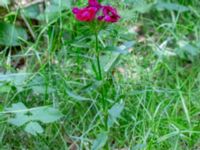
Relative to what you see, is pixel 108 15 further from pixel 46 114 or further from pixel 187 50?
pixel 187 50

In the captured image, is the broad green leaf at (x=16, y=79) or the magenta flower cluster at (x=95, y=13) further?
the broad green leaf at (x=16, y=79)

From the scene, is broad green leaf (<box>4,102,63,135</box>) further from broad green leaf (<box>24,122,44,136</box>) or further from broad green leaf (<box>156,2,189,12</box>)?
broad green leaf (<box>156,2,189,12</box>)

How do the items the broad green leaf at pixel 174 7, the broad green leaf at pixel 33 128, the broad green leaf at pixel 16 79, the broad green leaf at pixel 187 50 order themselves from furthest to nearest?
the broad green leaf at pixel 174 7 → the broad green leaf at pixel 187 50 → the broad green leaf at pixel 16 79 → the broad green leaf at pixel 33 128

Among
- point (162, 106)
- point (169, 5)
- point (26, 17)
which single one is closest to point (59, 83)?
point (162, 106)

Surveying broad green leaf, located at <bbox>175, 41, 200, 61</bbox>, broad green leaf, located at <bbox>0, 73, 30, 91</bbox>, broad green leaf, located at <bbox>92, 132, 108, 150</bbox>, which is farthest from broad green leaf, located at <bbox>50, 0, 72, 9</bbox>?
broad green leaf, located at <bbox>92, 132, 108, 150</bbox>

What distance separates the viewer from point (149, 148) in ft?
6.19

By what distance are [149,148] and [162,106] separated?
0.28 m

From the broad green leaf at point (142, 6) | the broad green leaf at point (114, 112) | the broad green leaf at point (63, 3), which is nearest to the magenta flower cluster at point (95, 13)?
the broad green leaf at point (114, 112)

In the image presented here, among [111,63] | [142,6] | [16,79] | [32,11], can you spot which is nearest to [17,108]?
[16,79]

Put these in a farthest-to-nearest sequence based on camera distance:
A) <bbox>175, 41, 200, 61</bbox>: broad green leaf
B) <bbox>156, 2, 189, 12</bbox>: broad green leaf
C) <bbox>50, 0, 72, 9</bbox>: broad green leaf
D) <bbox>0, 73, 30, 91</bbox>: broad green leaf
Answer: <bbox>156, 2, 189, 12</bbox>: broad green leaf, <bbox>175, 41, 200, 61</bbox>: broad green leaf, <bbox>50, 0, 72, 9</bbox>: broad green leaf, <bbox>0, 73, 30, 91</bbox>: broad green leaf

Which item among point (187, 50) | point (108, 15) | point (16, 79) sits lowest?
point (187, 50)

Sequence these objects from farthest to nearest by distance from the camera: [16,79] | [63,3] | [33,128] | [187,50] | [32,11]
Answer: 1. [32,11]
2. [187,50]
3. [63,3]
4. [16,79]
5. [33,128]

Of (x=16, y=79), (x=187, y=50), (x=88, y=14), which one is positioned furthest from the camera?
(x=187, y=50)

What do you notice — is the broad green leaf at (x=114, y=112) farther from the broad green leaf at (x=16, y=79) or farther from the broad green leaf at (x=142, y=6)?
the broad green leaf at (x=142, y=6)
